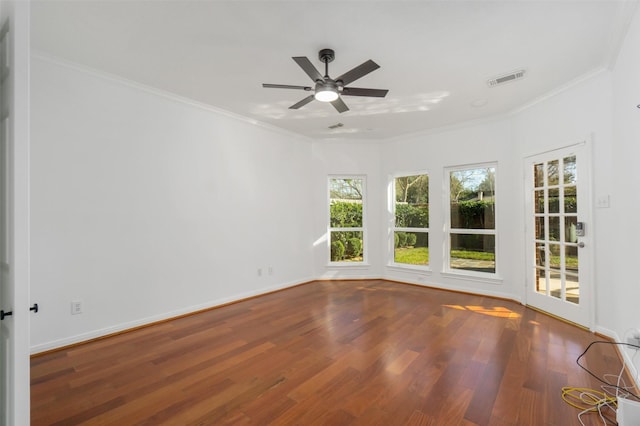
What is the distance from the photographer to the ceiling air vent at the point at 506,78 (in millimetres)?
3215

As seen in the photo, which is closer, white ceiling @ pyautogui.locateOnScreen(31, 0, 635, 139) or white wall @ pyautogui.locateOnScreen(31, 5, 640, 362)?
white ceiling @ pyautogui.locateOnScreen(31, 0, 635, 139)

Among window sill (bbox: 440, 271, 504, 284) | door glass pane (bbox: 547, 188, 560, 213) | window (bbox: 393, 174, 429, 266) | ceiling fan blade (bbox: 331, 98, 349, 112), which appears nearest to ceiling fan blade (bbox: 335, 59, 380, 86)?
ceiling fan blade (bbox: 331, 98, 349, 112)

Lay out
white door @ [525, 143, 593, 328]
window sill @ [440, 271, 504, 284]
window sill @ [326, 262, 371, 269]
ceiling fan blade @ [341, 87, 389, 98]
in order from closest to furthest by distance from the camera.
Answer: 1. ceiling fan blade @ [341, 87, 389, 98]
2. white door @ [525, 143, 593, 328]
3. window sill @ [440, 271, 504, 284]
4. window sill @ [326, 262, 371, 269]

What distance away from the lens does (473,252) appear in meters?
5.00

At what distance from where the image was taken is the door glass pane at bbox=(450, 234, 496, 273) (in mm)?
4846

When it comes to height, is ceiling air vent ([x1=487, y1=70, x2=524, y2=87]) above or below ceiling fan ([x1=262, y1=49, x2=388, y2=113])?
above

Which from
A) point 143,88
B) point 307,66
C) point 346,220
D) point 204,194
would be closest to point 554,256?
point 346,220

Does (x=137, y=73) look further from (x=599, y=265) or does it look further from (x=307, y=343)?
(x=599, y=265)

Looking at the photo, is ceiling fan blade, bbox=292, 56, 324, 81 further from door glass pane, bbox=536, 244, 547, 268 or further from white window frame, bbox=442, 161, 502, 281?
door glass pane, bbox=536, 244, 547, 268

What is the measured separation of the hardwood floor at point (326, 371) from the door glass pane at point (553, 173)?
170 centimetres

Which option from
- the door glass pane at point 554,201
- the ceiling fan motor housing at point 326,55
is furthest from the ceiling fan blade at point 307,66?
the door glass pane at point 554,201

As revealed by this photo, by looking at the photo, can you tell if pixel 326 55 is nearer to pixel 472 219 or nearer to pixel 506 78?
pixel 506 78

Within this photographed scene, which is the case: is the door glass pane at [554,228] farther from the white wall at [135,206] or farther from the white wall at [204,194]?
the white wall at [135,206]

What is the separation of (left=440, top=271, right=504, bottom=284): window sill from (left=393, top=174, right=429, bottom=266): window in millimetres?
457
